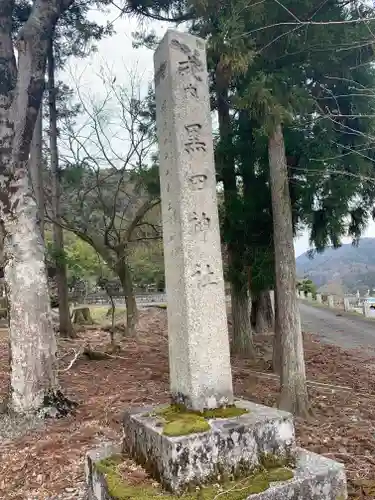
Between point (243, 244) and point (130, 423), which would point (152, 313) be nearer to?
point (243, 244)

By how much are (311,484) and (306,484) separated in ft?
0.12

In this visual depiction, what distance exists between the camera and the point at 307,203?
724 centimetres

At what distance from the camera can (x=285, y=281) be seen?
6.18 m

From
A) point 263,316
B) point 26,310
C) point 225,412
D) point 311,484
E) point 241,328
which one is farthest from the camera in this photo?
point 263,316

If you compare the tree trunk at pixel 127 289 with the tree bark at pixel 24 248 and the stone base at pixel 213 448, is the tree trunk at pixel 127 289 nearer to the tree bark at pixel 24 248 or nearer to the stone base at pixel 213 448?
the tree bark at pixel 24 248

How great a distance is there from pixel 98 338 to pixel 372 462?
913 centimetres

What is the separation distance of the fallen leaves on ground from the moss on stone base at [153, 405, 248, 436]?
48.2 inches

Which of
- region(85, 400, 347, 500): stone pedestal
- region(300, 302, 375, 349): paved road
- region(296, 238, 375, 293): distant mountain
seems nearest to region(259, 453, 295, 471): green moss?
region(85, 400, 347, 500): stone pedestal

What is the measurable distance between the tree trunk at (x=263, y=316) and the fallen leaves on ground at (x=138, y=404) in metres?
3.03

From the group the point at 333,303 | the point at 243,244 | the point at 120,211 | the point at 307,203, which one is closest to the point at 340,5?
the point at 307,203

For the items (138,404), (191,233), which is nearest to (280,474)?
(191,233)

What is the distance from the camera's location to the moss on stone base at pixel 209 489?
2.24m

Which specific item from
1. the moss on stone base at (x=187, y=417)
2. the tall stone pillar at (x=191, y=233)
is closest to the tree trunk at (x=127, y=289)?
the tall stone pillar at (x=191, y=233)

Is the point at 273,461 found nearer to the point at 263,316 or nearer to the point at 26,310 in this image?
the point at 26,310
